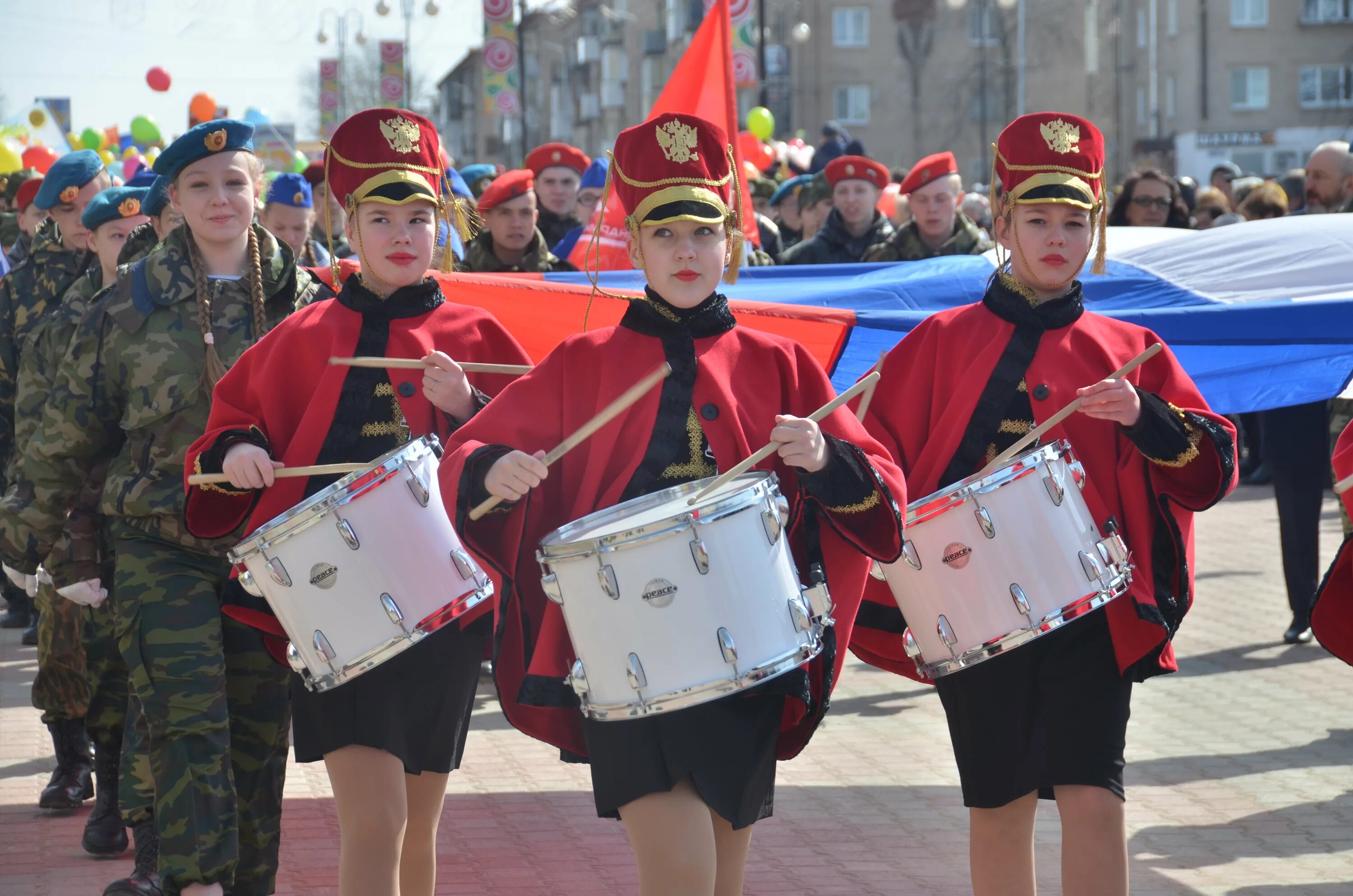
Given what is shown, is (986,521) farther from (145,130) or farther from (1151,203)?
(145,130)

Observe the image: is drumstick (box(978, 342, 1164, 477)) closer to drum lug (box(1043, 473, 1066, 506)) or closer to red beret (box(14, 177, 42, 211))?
drum lug (box(1043, 473, 1066, 506))

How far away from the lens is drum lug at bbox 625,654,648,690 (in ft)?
11.0

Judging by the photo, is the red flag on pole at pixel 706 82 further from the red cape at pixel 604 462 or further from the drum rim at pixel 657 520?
the drum rim at pixel 657 520

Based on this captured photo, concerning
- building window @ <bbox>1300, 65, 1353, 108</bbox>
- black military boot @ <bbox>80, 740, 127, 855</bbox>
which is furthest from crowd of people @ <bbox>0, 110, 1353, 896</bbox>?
building window @ <bbox>1300, 65, 1353, 108</bbox>

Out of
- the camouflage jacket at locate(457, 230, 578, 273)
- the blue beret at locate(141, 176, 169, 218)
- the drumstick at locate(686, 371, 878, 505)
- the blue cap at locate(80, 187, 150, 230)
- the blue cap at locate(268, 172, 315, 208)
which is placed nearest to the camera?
the drumstick at locate(686, 371, 878, 505)

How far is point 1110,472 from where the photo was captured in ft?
13.7

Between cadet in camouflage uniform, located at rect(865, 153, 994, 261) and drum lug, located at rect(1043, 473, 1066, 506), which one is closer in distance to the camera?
drum lug, located at rect(1043, 473, 1066, 506)

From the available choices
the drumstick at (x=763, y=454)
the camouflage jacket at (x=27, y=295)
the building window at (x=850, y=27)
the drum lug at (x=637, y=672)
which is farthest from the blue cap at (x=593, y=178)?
the building window at (x=850, y=27)

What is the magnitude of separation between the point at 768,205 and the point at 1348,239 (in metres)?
9.45

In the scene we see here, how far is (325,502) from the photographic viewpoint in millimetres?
3828

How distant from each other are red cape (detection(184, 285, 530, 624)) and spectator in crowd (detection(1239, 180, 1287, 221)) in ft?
27.1

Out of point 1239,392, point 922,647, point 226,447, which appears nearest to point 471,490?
point 226,447

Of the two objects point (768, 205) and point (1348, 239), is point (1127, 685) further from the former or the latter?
point (768, 205)

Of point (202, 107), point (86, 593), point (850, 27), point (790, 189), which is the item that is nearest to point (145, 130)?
point (202, 107)
